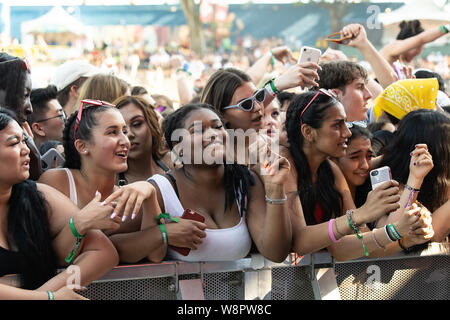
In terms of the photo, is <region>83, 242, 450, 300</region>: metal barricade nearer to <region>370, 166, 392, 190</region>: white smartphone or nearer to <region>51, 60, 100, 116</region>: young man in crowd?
<region>370, 166, 392, 190</region>: white smartphone

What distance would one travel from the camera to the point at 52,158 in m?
3.64

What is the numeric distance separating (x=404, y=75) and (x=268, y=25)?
34312mm

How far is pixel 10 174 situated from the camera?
259 cm

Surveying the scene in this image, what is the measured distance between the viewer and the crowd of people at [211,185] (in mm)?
2615

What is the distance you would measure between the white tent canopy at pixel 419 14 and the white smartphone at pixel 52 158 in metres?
6.19

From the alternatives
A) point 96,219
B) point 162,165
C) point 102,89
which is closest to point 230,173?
point 162,165

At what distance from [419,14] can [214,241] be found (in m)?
7.90

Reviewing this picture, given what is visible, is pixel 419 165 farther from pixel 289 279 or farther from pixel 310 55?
pixel 310 55

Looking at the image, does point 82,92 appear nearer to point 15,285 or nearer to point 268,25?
point 15,285

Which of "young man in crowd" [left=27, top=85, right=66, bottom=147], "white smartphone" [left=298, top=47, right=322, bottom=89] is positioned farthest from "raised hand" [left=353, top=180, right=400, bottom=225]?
"young man in crowd" [left=27, top=85, right=66, bottom=147]

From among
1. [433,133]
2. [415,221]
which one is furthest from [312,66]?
[415,221]

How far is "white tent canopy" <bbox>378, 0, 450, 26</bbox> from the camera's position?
894 cm

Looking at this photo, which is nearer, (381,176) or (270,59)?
(381,176)

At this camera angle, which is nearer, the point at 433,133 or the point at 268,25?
the point at 433,133
